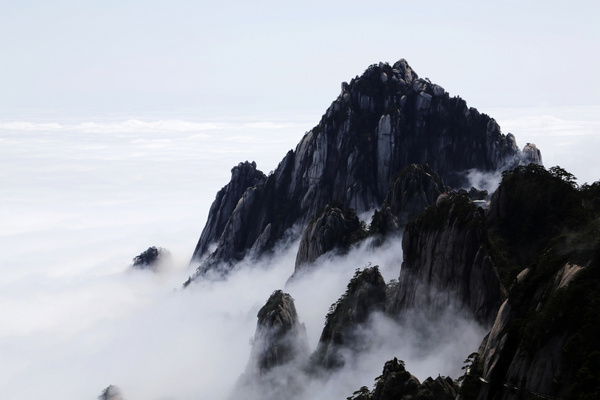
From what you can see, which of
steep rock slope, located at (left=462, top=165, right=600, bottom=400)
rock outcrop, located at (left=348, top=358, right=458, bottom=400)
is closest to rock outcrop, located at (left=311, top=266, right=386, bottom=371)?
rock outcrop, located at (left=348, top=358, right=458, bottom=400)

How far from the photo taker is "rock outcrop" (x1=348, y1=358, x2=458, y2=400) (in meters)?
79.6

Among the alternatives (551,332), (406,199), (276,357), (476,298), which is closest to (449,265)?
(476,298)

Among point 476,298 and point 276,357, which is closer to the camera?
point 476,298

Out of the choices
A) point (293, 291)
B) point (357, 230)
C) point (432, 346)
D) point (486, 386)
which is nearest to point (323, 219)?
point (357, 230)

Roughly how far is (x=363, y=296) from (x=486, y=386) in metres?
62.2

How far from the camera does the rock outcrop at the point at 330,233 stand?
573 feet

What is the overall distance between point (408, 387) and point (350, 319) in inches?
A: 1664

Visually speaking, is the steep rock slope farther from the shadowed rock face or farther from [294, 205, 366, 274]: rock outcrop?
[294, 205, 366, 274]: rock outcrop

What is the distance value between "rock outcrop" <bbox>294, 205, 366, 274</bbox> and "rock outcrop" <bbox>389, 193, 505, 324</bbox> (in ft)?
183

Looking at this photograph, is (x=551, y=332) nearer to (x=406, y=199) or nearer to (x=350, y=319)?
(x=350, y=319)

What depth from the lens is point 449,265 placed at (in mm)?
106250

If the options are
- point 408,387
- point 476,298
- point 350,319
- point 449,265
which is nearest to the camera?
point 408,387

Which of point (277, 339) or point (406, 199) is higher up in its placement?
point (406, 199)

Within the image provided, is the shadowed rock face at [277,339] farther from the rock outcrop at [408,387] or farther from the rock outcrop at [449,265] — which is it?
the rock outcrop at [408,387]
